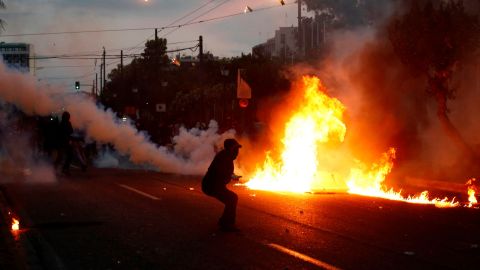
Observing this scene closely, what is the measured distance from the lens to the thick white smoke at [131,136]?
21922 mm

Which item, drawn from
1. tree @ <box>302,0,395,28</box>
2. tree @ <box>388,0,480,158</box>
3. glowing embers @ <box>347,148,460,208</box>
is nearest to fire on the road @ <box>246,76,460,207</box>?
glowing embers @ <box>347,148,460,208</box>

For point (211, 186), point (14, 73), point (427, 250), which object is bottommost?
point (427, 250)

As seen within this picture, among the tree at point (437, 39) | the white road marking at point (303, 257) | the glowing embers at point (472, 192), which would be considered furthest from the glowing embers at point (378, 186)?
the white road marking at point (303, 257)

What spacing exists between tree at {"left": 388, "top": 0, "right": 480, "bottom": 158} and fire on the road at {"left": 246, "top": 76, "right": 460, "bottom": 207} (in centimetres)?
435

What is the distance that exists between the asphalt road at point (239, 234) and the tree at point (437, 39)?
312 inches

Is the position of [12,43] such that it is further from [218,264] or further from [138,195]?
[218,264]

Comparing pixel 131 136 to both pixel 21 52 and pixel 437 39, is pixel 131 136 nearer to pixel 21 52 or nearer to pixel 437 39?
pixel 437 39

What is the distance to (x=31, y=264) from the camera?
7.33 m

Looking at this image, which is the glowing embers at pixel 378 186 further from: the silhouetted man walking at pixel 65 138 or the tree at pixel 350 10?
the tree at pixel 350 10

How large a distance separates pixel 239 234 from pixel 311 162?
821 cm

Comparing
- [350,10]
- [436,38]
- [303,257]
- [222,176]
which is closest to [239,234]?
[222,176]

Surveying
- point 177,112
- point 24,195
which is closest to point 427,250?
point 24,195

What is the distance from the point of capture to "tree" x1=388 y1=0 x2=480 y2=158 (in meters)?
20.6

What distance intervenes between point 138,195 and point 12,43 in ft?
117
